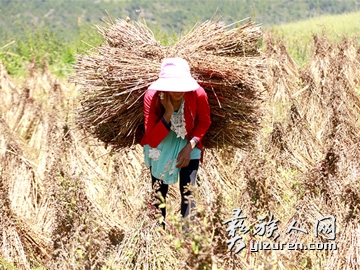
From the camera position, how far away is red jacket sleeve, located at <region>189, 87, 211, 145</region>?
9.12 feet

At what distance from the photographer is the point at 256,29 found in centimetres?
334

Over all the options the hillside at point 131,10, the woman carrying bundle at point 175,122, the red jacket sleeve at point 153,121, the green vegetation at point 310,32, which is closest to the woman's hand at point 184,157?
the woman carrying bundle at point 175,122

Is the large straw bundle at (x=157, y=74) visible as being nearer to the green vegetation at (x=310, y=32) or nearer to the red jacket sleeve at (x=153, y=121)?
the red jacket sleeve at (x=153, y=121)

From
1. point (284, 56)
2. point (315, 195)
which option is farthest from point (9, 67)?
point (315, 195)

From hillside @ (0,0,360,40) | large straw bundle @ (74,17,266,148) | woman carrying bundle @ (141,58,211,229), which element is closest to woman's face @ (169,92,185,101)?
woman carrying bundle @ (141,58,211,229)

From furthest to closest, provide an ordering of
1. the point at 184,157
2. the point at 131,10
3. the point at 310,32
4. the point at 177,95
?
the point at 131,10, the point at 310,32, the point at 184,157, the point at 177,95

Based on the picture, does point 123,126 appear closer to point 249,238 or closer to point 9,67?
point 249,238

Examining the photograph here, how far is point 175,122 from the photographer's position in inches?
111

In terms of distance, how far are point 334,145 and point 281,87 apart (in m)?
3.71

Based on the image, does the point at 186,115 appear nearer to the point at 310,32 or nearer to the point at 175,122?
the point at 175,122

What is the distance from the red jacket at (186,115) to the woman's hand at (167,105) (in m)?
0.03

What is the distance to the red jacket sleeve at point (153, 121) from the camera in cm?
275

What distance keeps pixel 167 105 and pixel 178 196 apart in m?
1.24

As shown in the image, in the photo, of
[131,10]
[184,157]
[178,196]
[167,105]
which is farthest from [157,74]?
[131,10]
